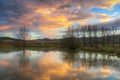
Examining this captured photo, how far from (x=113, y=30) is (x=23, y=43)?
133 ft

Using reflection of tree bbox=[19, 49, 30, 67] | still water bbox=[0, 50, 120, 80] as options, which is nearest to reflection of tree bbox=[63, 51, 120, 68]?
still water bbox=[0, 50, 120, 80]

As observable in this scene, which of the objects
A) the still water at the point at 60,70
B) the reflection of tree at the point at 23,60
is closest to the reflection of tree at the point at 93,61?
the still water at the point at 60,70

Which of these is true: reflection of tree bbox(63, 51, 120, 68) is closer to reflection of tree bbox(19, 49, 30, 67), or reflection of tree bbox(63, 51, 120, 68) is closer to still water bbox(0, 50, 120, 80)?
still water bbox(0, 50, 120, 80)

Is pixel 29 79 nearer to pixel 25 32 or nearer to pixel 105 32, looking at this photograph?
pixel 105 32

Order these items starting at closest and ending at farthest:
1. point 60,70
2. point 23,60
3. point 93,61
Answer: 1. point 60,70
2. point 93,61
3. point 23,60

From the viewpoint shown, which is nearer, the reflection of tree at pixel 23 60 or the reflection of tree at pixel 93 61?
the reflection of tree at pixel 93 61

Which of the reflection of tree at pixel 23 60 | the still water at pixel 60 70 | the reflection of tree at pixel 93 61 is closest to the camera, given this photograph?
the still water at pixel 60 70

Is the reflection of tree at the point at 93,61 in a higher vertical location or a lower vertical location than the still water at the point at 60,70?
lower

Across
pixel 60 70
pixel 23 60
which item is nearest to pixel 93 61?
pixel 60 70

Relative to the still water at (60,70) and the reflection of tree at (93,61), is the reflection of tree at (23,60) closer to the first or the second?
the still water at (60,70)

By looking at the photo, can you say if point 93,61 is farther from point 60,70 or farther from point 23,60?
point 23,60

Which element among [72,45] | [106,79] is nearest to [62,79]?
[106,79]

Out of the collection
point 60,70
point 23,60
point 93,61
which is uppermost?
point 60,70

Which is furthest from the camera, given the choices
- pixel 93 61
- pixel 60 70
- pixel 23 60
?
pixel 23 60
